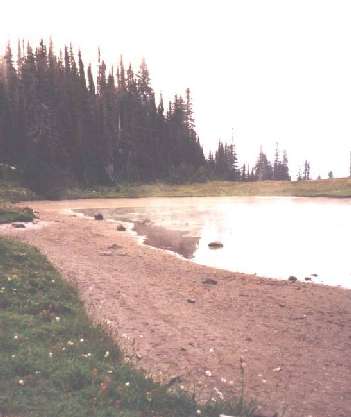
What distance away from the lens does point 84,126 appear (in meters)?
78.4

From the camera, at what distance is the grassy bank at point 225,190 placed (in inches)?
2618

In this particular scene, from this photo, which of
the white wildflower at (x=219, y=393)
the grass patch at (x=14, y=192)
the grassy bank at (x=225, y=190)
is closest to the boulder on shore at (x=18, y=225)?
the white wildflower at (x=219, y=393)

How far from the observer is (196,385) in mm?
7664

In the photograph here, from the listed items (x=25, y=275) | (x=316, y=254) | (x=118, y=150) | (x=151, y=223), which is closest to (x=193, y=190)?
(x=118, y=150)

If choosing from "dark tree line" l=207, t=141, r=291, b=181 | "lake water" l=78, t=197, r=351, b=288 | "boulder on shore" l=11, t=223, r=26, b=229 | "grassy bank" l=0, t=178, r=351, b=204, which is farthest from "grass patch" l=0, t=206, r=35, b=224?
"dark tree line" l=207, t=141, r=291, b=181

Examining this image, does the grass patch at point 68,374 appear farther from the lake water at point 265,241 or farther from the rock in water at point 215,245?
the rock in water at point 215,245

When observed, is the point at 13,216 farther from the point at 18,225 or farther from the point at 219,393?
the point at 219,393

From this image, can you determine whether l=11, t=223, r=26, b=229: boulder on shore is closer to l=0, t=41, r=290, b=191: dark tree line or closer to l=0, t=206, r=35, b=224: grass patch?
l=0, t=206, r=35, b=224: grass patch

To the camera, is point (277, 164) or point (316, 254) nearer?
point (316, 254)

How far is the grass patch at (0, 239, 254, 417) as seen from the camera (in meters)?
6.00

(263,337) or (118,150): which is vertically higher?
(118,150)

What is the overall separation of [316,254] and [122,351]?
14.1 metres

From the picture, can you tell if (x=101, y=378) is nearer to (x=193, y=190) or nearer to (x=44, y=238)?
(x=44, y=238)

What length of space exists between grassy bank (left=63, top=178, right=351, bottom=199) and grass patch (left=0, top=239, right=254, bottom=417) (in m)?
55.1
